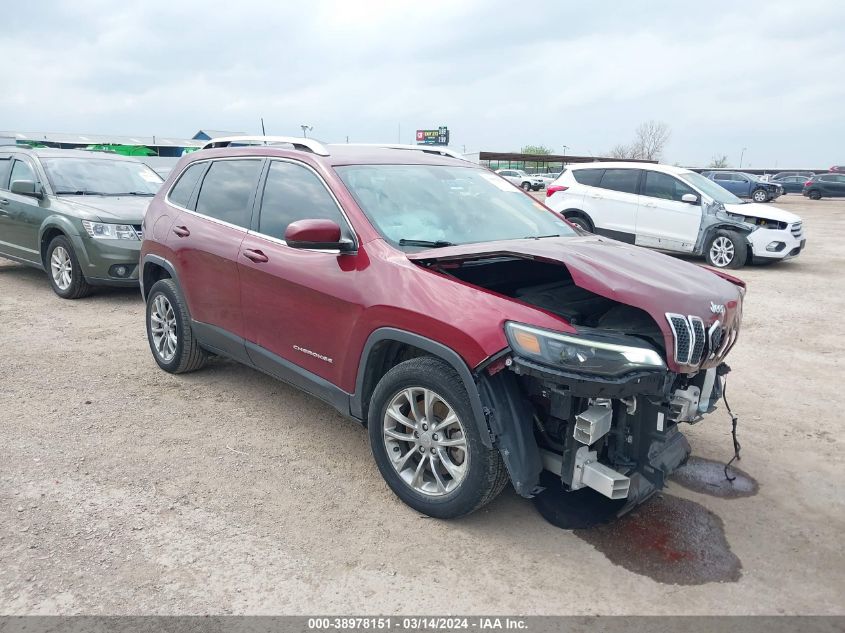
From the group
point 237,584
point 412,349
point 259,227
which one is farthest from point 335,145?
point 237,584

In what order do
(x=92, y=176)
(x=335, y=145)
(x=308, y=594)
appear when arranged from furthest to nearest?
(x=92, y=176)
(x=335, y=145)
(x=308, y=594)

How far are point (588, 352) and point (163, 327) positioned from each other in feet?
12.4

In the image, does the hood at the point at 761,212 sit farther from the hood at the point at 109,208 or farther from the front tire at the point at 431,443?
the front tire at the point at 431,443

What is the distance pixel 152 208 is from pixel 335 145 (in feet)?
6.03

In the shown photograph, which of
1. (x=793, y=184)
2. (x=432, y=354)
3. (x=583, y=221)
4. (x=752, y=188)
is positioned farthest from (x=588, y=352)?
(x=793, y=184)

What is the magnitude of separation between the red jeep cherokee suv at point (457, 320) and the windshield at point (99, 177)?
15.7 ft

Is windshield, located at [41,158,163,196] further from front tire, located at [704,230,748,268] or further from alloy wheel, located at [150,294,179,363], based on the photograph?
front tire, located at [704,230,748,268]

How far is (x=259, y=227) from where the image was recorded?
4.18 metres

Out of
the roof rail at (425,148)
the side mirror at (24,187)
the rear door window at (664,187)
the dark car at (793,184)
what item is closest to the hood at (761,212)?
the rear door window at (664,187)

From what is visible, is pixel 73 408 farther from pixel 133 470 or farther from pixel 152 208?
pixel 152 208

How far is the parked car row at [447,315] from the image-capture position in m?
2.81

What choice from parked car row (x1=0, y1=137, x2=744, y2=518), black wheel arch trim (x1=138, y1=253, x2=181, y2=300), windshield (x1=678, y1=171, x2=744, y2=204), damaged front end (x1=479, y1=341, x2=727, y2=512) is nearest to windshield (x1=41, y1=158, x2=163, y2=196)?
black wheel arch trim (x1=138, y1=253, x2=181, y2=300)

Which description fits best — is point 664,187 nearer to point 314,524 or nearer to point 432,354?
point 432,354

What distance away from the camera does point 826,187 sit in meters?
37.2
